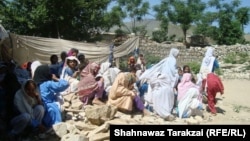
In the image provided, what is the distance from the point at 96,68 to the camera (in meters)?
7.98

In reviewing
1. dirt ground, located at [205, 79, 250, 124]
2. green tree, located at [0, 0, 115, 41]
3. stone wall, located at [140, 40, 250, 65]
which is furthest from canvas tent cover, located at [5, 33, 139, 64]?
stone wall, located at [140, 40, 250, 65]

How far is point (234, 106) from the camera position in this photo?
31.6ft

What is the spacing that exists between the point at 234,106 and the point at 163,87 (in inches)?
109

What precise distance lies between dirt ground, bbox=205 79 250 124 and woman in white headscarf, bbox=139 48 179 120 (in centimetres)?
92

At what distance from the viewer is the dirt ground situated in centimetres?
808

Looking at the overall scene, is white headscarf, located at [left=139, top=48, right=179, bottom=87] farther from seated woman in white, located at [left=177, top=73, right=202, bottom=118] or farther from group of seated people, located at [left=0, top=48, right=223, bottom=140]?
seated woman in white, located at [left=177, top=73, right=202, bottom=118]

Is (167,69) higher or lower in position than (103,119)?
higher

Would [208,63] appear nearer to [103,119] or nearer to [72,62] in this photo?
[72,62]

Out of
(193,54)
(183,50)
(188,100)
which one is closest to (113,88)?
(188,100)

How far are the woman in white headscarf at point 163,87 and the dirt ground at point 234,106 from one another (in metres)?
0.92

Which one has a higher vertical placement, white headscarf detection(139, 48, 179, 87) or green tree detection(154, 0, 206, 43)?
green tree detection(154, 0, 206, 43)

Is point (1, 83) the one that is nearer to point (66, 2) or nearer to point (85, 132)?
point (85, 132)

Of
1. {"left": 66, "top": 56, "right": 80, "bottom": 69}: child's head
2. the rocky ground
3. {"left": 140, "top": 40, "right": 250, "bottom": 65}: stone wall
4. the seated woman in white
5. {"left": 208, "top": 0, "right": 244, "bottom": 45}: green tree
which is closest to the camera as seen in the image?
the rocky ground

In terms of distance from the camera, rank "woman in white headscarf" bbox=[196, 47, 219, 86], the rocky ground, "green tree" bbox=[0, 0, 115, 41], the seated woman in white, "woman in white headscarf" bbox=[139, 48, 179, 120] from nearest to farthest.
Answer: the rocky ground → "woman in white headscarf" bbox=[139, 48, 179, 120] → the seated woman in white → "woman in white headscarf" bbox=[196, 47, 219, 86] → "green tree" bbox=[0, 0, 115, 41]
